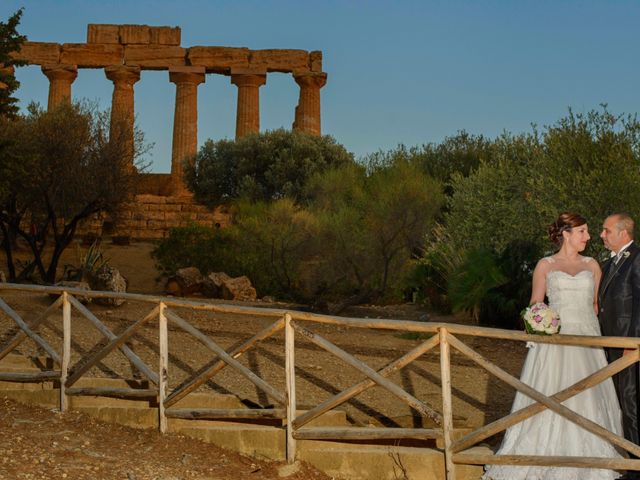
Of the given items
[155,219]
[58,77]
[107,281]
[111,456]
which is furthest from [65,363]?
[58,77]

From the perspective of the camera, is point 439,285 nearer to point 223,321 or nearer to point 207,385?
point 223,321

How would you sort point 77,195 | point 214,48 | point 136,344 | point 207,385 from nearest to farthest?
point 207,385
point 136,344
point 77,195
point 214,48

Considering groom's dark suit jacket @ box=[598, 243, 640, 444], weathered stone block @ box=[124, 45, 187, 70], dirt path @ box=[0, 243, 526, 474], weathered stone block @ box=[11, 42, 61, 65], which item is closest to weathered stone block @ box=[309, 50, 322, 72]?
weathered stone block @ box=[124, 45, 187, 70]

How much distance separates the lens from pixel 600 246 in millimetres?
17453

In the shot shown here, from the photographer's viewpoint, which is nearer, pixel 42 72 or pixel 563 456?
pixel 563 456

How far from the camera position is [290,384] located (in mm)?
8820

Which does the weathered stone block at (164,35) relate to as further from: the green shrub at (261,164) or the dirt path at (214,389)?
the dirt path at (214,389)

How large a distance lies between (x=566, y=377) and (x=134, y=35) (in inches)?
1538

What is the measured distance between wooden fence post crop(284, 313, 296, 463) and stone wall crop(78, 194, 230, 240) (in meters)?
28.3

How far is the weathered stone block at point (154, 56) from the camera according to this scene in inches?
1742

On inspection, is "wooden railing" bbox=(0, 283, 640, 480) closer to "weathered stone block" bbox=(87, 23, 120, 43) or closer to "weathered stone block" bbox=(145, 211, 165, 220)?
"weathered stone block" bbox=(145, 211, 165, 220)

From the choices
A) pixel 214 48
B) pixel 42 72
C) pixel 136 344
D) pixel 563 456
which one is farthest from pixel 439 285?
pixel 42 72

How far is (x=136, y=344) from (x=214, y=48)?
3171 cm

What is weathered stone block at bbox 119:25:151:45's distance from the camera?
44.4 m
